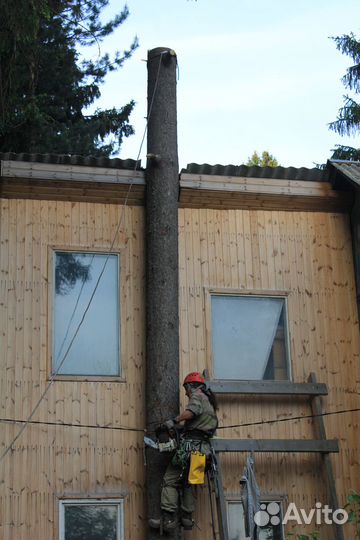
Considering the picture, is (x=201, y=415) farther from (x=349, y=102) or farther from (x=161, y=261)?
(x=349, y=102)

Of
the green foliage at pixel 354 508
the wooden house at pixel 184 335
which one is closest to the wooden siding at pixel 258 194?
the wooden house at pixel 184 335

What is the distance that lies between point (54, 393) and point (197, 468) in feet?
6.72

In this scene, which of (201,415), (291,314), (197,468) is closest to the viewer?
(197,468)

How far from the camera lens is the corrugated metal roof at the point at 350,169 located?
1371cm

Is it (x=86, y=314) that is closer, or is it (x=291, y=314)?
(x=86, y=314)

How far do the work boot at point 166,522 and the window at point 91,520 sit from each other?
54cm

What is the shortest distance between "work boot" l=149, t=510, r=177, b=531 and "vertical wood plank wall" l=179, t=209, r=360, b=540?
62 cm

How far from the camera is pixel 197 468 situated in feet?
39.8

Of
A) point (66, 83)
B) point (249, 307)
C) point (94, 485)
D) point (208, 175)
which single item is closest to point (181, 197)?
point (208, 175)

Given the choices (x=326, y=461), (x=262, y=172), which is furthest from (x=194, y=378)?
(x=262, y=172)

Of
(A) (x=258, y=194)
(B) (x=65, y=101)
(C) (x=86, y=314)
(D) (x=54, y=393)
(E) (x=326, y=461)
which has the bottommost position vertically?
(E) (x=326, y=461)

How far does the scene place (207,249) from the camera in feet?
45.7

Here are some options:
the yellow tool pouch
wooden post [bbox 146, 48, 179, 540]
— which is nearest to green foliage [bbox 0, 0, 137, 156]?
wooden post [bbox 146, 48, 179, 540]

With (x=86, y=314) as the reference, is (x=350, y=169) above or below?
above
